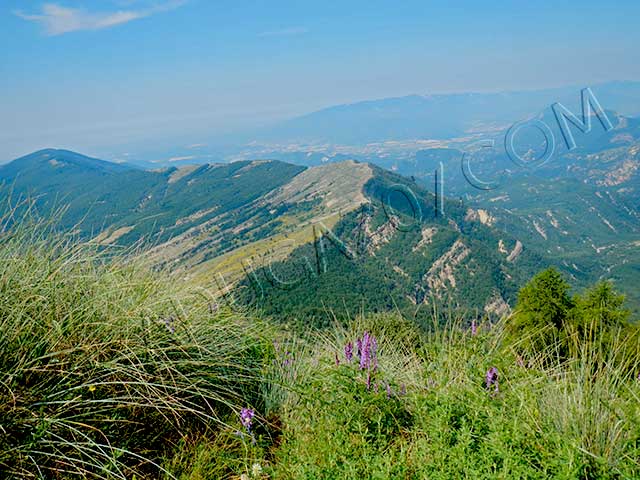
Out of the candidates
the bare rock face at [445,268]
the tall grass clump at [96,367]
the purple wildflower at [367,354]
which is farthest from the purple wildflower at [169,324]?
the bare rock face at [445,268]

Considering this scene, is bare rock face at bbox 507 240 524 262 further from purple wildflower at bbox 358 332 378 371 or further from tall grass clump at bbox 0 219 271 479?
tall grass clump at bbox 0 219 271 479

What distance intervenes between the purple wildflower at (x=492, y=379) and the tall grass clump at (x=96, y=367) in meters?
1.54

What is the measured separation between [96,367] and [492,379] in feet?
7.55

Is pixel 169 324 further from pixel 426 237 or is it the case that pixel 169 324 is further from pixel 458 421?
pixel 426 237

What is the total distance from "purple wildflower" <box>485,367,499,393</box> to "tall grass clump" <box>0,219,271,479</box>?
154 cm

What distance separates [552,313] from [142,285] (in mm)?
19343

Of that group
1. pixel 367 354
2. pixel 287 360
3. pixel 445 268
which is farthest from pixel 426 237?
pixel 367 354

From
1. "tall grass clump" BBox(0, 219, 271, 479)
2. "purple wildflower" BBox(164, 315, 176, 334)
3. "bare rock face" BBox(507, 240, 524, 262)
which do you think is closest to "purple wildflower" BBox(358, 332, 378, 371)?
"tall grass clump" BBox(0, 219, 271, 479)

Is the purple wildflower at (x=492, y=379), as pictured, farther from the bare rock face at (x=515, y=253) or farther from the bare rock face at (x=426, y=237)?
the bare rock face at (x=515, y=253)

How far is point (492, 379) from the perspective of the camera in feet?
8.96

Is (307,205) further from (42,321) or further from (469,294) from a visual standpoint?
(42,321)

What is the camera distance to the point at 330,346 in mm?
3783

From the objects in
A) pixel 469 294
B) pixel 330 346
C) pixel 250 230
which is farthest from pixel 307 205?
pixel 330 346

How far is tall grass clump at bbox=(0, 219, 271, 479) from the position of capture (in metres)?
2.33
